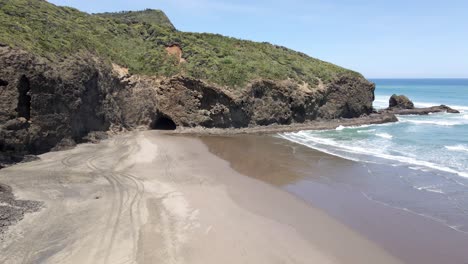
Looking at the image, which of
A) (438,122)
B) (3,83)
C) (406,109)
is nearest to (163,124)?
(3,83)

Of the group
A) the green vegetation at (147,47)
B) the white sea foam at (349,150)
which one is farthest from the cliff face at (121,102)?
the white sea foam at (349,150)

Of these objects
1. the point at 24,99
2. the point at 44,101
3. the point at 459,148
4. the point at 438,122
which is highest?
the point at 24,99

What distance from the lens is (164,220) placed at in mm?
12914

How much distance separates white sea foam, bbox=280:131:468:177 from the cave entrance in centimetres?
947

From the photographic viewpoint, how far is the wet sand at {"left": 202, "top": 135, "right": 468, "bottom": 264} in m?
11.8

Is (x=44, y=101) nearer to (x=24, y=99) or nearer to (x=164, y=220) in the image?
(x=24, y=99)

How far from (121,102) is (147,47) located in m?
9.10

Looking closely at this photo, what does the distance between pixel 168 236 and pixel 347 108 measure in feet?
110

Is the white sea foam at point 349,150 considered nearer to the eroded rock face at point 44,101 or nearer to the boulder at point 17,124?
the eroded rock face at point 44,101

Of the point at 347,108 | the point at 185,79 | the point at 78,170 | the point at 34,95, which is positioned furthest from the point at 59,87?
the point at 347,108

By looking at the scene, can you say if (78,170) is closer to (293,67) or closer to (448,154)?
(448,154)

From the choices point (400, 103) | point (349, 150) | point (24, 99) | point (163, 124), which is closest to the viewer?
point (24, 99)

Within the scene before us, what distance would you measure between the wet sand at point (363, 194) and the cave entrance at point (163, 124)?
738 centimetres

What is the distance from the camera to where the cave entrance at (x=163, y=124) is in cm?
3333
